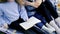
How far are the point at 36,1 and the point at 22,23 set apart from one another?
1.33ft

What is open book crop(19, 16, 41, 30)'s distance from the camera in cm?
167

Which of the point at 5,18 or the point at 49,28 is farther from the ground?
the point at 5,18

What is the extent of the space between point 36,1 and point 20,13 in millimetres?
295

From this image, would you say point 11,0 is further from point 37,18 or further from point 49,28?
point 49,28

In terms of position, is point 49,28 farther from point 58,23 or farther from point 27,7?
point 27,7

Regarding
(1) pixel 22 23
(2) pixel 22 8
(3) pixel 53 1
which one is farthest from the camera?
(3) pixel 53 1

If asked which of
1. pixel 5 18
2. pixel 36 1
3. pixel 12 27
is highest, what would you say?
pixel 36 1

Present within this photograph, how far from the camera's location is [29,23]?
1718mm

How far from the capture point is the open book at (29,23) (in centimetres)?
167

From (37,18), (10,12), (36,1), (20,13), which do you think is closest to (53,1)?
(36,1)

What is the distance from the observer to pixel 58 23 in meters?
1.84

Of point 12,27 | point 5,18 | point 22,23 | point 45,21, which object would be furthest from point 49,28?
point 5,18

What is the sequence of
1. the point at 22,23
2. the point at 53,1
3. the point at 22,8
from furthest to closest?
the point at 53,1
the point at 22,8
the point at 22,23

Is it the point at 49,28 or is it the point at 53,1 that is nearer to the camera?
the point at 49,28
